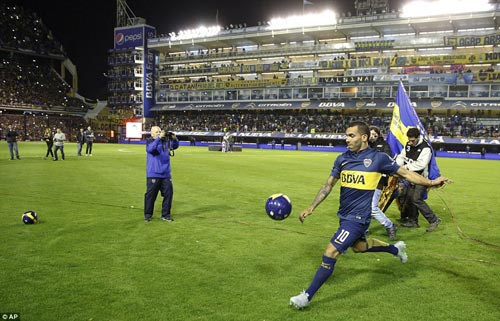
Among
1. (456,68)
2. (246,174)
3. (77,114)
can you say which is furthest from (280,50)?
(246,174)

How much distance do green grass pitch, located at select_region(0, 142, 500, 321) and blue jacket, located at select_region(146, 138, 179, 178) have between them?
1.11 m

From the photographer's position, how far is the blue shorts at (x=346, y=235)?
4.65 metres

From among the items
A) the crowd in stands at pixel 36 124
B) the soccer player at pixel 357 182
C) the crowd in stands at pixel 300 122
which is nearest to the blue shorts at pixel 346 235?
the soccer player at pixel 357 182

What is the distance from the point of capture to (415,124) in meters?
8.80

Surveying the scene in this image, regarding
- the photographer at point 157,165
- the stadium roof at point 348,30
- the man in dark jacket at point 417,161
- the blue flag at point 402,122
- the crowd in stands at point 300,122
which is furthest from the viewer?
the stadium roof at point 348,30

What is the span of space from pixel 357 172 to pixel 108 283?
11.5ft

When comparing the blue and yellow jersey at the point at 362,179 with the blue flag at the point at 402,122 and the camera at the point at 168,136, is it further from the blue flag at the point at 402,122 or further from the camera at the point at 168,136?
the camera at the point at 168,136

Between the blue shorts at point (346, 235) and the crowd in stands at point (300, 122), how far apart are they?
149 ft

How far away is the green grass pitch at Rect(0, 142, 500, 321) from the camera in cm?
458

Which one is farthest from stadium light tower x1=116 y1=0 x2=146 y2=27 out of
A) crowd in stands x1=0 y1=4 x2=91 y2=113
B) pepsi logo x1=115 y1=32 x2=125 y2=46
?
crowd in stands x1=0 y1=4 x2=91 y2=113

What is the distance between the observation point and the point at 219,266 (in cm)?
601

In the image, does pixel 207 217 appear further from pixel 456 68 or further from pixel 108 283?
pixel 456 68

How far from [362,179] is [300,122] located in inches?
2073

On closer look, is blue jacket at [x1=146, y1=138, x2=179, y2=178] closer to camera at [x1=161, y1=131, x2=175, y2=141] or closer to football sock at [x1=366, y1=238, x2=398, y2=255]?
camera at [x1=161, y1=131, x2=175, y2=141]
